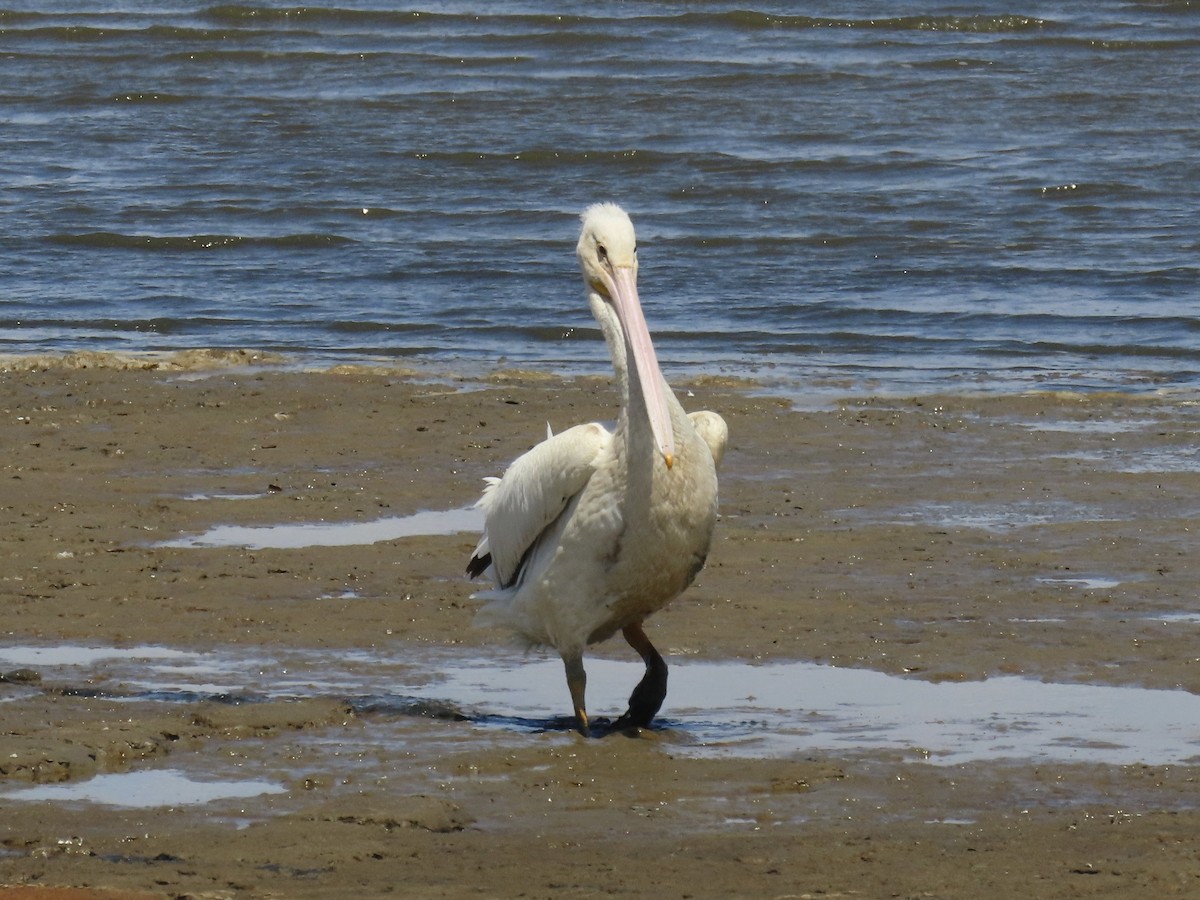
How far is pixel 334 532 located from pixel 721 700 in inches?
95.2

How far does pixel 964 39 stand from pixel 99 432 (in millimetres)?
16445

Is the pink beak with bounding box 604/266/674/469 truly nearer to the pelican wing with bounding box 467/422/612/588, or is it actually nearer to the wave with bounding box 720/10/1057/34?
the pelican wing with bounding box 467/422/612/588

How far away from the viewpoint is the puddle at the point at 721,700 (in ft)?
18.9

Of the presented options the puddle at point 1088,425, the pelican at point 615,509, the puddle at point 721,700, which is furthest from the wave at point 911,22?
the pelican at point 615,509

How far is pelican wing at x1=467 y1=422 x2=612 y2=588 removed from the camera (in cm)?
608

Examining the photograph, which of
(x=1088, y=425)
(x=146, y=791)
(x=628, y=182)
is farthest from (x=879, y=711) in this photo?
(x=628, y=182)

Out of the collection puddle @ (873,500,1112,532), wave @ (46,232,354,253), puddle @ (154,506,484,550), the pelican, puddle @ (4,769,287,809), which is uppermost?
the pelican

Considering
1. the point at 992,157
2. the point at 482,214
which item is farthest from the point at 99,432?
the point at 992,157

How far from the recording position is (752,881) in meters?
4.45

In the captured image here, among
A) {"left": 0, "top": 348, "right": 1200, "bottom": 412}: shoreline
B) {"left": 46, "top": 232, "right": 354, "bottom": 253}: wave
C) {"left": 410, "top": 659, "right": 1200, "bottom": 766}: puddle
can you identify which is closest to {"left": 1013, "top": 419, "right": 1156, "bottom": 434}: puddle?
{"left": 0, "top": 348, "right": 1200, "bottom": 412}: shoreline

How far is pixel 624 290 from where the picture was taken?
6.11 meters

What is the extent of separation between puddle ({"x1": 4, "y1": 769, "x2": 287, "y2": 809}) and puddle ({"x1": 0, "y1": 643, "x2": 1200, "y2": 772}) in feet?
1.82

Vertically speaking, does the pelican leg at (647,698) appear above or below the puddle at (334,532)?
above

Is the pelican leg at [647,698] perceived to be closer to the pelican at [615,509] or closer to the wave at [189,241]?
the pelican at [615,509]
